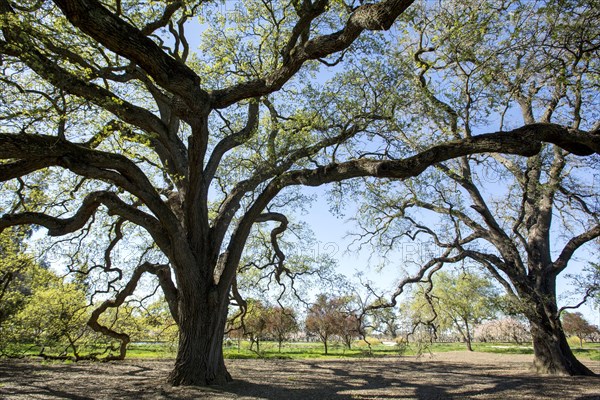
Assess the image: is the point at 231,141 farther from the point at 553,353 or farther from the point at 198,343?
the point at 553,353

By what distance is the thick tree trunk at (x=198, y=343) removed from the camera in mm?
8391

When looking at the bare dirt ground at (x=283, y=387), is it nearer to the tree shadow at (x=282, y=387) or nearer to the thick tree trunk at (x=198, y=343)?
the tree shadow at (x=282, y=387)

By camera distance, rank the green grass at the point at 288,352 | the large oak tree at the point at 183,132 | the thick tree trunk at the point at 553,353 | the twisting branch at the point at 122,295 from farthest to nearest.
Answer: the green grass at the point at 288,352 < the thick tree trunk at the point at 553,353 < the twisting branch at the point at 122,295 < the large oak tree at the point at 183,132

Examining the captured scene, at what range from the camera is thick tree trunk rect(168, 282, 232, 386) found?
839 cm

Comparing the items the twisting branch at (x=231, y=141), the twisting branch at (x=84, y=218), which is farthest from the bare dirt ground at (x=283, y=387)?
the twisting branch at (x=231, y=141)

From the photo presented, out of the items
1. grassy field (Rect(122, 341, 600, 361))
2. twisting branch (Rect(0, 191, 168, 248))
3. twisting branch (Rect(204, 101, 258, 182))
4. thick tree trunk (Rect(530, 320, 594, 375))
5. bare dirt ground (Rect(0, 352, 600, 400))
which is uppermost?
twisting branch (Rect(204, 101, 258, 182))

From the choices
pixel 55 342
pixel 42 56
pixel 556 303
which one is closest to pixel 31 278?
pixel 55 342

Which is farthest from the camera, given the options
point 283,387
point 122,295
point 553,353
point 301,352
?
point 301,352

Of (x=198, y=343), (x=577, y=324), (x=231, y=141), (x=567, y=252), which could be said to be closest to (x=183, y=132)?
(x=231, y=141)

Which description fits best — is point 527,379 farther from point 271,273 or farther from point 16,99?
point 16,99

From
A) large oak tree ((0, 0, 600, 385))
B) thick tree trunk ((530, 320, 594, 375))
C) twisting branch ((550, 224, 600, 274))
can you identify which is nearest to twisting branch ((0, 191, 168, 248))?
large oak tree ((0, 0, 600, 385))

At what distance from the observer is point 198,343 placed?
28.0 feet

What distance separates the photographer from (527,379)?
10.9 metres

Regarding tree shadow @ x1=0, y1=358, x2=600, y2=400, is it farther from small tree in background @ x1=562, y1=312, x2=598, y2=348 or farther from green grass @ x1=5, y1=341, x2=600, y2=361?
small tree in background @ x1=562, y1=312, x2=598, y2=348
